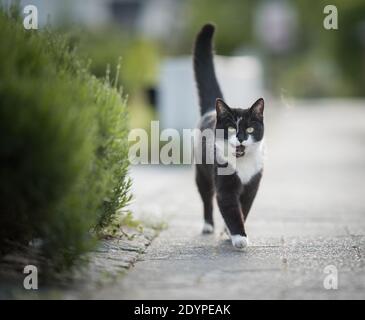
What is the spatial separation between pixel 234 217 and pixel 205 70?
173cm

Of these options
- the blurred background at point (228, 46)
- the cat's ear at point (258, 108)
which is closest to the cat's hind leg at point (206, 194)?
the cat's ear at point (258, 108)

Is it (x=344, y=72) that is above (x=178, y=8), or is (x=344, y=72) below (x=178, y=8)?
below

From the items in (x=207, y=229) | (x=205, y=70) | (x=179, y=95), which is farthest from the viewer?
(x=179, y=95)

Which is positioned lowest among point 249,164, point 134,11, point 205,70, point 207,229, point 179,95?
point 207,229

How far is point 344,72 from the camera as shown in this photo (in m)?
41.1

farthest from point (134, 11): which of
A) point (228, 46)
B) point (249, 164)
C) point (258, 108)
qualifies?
point (249, 164)

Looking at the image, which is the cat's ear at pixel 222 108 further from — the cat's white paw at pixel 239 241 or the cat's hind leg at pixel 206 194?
the cat's white paw at pixel 239 241

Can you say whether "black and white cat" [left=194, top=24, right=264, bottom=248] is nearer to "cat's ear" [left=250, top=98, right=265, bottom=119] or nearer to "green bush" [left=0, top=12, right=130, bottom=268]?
"cat's ear" [left=250, top=98, right=265, bottom=119]

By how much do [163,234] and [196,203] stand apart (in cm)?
189

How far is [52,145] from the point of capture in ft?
12.4

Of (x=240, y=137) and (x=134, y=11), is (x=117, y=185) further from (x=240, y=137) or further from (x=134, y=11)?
(x=134, y=11)

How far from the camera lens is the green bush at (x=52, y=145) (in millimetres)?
3758
